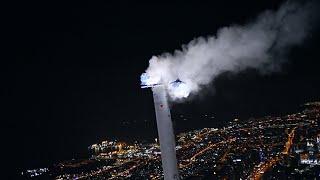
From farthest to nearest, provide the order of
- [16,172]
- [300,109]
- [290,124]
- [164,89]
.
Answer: [300,109], [290,124], [16,172], [164,89]

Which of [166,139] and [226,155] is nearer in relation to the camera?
[166,139]

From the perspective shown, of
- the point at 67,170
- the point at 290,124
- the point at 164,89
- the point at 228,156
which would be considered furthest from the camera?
the point at 290,124

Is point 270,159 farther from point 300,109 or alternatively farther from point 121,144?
point 300,109

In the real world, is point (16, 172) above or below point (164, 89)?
below

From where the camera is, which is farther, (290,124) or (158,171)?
(290,124)

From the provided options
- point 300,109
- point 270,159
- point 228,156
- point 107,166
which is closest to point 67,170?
point 107,166

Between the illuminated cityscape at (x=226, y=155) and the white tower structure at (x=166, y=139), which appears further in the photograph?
the illuminated cityscape at (x=226, y=155)

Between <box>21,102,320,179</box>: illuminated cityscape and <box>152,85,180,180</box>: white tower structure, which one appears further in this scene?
<box>21,102,320,179</box>: illuminated cityscape

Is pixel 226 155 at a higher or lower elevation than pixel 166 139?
lower
